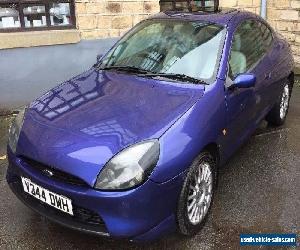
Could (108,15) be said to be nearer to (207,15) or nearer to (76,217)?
(207,15)

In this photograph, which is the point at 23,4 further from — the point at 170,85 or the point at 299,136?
the point at 299,136

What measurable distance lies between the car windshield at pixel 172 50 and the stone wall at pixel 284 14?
4.30m

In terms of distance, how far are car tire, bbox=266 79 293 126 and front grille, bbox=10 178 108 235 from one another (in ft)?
10.5

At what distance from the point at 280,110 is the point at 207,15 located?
187 cm

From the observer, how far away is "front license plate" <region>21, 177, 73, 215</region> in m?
2.74

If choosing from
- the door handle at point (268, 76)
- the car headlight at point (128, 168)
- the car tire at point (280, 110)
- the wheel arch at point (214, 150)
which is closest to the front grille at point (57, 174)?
the car headlight at point (128, 168)

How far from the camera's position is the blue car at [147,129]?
2.68 meters

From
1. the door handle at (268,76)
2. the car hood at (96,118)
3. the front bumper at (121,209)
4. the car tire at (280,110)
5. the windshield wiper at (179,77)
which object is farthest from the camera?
the car tire at (280,110)

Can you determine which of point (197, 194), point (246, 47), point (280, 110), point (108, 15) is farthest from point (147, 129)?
point (108, 15)

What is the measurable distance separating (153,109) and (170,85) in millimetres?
447

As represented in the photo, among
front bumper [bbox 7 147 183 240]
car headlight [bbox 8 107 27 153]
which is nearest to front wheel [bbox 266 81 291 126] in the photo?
front bumper [bbox 7 147 183 240]

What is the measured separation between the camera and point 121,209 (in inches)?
104

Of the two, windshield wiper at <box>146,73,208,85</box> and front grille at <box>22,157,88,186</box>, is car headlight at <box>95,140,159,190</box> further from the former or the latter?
windshield wiper at <box>146,73,208,85</box>

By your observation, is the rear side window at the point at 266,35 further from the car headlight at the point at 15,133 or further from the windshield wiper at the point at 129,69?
the car headlight at the point at 15,133
